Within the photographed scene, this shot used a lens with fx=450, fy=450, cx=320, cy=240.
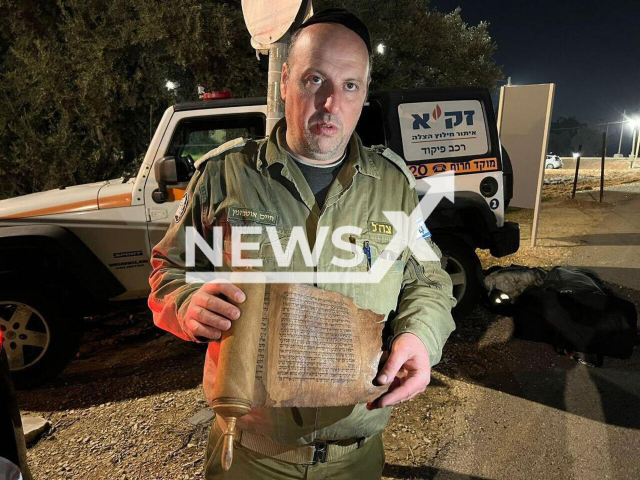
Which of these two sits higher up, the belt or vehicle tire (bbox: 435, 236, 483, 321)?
the belt

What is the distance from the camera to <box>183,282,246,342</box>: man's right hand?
39.4 inches

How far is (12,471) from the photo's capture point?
1.42 metres

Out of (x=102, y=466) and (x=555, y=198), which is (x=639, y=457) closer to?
(x=102, y=466)

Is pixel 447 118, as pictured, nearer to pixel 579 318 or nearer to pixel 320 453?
pixel 579 318

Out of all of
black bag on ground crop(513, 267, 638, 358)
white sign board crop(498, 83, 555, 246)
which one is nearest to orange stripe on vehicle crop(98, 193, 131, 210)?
black bag on ground crop(513, 267, 638, 358)

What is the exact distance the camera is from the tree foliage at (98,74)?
7781 millimetres

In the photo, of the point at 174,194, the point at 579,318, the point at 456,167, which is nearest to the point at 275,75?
the point at 174,194

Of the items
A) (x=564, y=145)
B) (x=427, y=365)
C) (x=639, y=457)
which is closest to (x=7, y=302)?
(x=427, y=365)

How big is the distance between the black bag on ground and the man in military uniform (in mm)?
3089

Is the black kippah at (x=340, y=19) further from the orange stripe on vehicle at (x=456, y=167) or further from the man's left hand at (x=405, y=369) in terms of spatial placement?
the orange stripe on vehicle at (x=456, y=167)

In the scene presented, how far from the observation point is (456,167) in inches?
177

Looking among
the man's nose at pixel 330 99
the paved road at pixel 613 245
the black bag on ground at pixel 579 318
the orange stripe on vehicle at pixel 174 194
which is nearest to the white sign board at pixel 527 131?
the paved road at pixel 613 245

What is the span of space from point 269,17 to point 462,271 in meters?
3.01

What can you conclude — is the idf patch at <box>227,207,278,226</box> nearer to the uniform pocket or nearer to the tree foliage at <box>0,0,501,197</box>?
the uniform pocket
